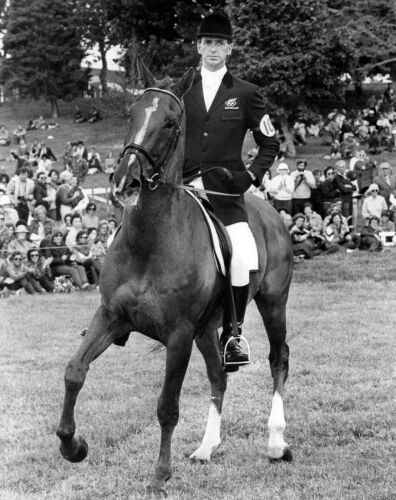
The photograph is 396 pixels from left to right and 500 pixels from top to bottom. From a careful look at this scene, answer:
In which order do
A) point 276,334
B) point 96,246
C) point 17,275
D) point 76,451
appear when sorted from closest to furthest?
1. point 76,451
2. point 276,334
3. point 17,275
4. point 96,246

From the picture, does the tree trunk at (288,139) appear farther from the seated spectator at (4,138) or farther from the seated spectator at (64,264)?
the seated spectator at (4,138)

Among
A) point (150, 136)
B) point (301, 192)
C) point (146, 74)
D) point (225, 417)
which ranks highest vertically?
point (146, 74)

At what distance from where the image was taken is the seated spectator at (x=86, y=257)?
54.7 feet

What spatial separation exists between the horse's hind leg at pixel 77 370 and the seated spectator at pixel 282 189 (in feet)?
46.5

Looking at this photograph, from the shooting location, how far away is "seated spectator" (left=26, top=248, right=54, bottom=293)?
16219 millimetres

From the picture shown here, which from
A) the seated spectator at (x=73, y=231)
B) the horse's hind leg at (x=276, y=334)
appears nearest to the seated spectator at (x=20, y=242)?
the seated spectator at (x=73, y=231)

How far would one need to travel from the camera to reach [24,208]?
1950 cm

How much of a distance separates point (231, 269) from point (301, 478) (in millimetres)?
1587

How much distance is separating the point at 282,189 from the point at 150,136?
1468cm

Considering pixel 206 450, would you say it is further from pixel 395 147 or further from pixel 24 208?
pixel 395 147

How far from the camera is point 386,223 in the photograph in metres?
20.0

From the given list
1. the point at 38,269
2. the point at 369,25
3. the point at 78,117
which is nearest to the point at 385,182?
the point at 38,269

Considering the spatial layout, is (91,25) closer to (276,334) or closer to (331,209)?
(331,209)

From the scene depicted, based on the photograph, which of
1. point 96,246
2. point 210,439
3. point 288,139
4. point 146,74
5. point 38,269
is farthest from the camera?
point 288,139
